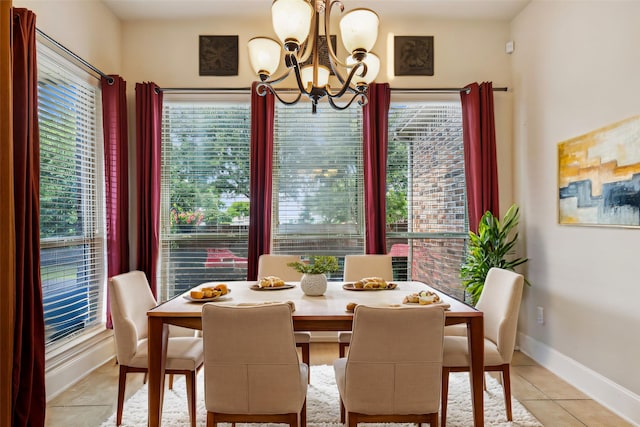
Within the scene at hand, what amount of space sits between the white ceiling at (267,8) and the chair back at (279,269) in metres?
2.31

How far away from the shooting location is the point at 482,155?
3.81 metres

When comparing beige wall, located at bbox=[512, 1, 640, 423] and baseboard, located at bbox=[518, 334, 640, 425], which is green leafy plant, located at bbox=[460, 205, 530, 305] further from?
baseboard, located at bbox=[518, 334, 640, 425]

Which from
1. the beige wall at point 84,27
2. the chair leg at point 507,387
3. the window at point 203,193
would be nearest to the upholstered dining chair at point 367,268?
the chair leg at point 507,387

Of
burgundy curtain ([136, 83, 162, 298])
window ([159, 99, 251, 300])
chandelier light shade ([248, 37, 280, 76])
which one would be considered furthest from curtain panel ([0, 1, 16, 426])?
window ([159, 99, 251, 300])

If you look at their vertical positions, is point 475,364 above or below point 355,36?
below

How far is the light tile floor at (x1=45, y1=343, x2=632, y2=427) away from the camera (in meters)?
2.43

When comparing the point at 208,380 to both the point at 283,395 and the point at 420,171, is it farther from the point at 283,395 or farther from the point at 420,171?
the point at 420,171

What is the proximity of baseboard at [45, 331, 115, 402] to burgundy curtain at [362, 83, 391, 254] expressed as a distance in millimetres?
2475

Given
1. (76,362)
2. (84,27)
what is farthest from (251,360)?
(84,27)

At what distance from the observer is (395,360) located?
1729 millimetres

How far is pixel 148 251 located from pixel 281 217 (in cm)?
127

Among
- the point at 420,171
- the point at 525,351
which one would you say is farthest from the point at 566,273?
the point at 420,171

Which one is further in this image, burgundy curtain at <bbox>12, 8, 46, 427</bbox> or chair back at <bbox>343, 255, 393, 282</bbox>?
chair back at <bbox>343, 255, 393, 282</bbox>

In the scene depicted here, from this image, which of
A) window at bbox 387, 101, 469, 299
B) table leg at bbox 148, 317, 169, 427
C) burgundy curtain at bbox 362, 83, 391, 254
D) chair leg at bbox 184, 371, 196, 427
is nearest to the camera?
table leg at bbox 148, 317, 169, 427
